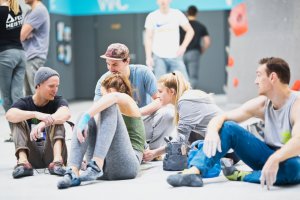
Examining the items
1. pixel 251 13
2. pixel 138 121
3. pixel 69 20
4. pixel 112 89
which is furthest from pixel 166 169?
pixel 69 20

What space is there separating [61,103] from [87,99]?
9317 mm

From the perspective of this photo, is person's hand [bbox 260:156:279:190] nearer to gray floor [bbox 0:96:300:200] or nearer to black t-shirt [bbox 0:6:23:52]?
gray floor [bbox 0:96:300:200]

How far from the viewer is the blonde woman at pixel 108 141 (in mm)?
4590

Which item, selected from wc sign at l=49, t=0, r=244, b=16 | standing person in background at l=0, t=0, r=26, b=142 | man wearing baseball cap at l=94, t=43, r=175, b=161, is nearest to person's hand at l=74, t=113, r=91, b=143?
man wearing baseball cap at l=94, t=43, r=175, b=161

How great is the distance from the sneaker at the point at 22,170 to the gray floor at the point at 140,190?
4 cm

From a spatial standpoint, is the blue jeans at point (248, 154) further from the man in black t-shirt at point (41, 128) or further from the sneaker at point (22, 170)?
the sneaker at point (22, 170)

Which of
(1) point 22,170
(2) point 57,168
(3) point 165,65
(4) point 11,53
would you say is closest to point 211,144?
(2) point 57,168

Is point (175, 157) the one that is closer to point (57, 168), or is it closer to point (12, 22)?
point (57, 168)

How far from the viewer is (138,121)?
16.7 feet

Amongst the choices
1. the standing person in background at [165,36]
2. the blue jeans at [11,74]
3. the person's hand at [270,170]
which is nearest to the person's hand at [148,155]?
the person's hand at [270,170]

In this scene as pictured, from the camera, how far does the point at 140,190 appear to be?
177 inches

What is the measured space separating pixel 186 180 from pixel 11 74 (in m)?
3.18

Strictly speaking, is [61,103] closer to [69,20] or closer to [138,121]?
[138,121]

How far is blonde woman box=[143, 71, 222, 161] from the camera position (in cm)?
539
